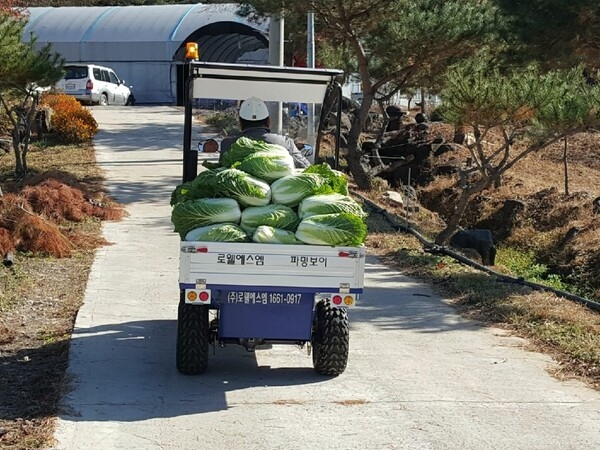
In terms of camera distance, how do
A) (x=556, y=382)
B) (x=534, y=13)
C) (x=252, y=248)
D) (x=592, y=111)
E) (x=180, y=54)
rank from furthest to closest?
(x=180, y=54)
(x=592, y=111)
(x=534, y=13)
(x=556, y=382)
(x=252, y=248)

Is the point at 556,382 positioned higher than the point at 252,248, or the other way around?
the point at 252,248

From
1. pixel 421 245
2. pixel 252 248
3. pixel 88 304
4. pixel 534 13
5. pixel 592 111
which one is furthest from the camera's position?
pixel 592 111

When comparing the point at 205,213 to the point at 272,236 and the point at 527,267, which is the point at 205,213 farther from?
the point at 527,267

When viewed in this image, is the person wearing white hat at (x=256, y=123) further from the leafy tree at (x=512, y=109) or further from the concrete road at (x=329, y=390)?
the leafy tree at (x=512, y=109)

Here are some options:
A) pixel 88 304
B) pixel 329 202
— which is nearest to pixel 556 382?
pixel 329 202

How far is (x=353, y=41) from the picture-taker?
72.5 feet

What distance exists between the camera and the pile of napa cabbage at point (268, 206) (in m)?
7.93

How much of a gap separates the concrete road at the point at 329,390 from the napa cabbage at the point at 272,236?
1140 mm

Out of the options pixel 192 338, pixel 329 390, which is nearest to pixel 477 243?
pixel 329 390

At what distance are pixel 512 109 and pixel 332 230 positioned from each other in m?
9.30

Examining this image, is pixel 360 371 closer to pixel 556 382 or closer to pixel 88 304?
pixel 556 382

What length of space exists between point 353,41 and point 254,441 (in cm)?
1623

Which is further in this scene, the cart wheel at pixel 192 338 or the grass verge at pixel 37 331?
the cart wheel at pixel 192 338

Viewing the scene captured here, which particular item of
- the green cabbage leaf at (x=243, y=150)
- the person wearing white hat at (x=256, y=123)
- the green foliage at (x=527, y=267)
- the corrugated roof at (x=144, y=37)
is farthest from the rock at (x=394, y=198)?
the corrugated roof at (x=144, y=37)
